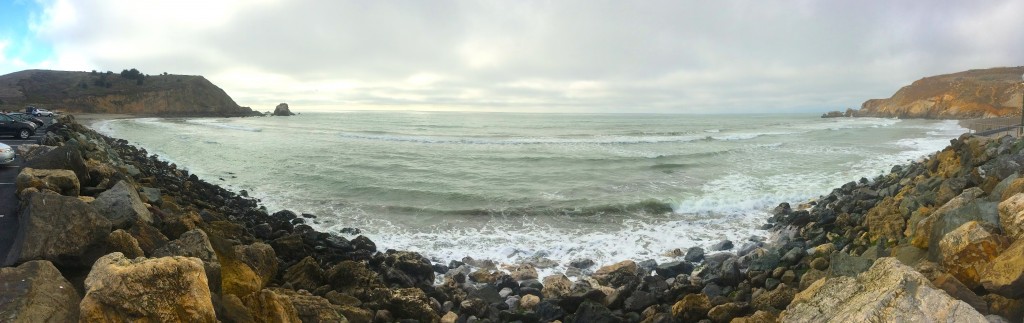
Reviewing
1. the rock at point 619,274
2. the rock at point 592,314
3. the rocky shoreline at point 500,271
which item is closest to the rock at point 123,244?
the rocky shoreline at point 500,271

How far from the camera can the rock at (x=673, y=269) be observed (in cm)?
1043

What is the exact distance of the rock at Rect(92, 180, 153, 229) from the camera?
24.1ft

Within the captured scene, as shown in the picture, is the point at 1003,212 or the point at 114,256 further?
the point at 1003,212

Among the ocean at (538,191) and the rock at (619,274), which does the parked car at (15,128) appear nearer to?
the ocean at (538,191)

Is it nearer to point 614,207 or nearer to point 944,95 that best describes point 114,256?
point 614,207

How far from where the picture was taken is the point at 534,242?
1305 centimetres

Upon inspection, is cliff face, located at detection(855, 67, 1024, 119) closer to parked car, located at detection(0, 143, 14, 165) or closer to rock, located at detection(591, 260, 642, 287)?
rock, located at detection(591, 260, 642, 287)

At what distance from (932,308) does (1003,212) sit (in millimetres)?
2728

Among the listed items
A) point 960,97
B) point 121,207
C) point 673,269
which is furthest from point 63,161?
point 960,97

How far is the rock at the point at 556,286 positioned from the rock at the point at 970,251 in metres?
5.28

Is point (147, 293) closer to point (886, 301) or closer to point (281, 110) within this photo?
point (886, 301)

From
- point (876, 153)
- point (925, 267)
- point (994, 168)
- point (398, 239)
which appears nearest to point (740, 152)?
point (876, 153)

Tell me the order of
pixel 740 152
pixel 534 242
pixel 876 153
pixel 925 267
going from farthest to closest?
pixel 740 152 < pixel 876 153 < pixel 534 242 < pixel 925 267

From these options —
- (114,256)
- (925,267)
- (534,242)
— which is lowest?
(534,242)
